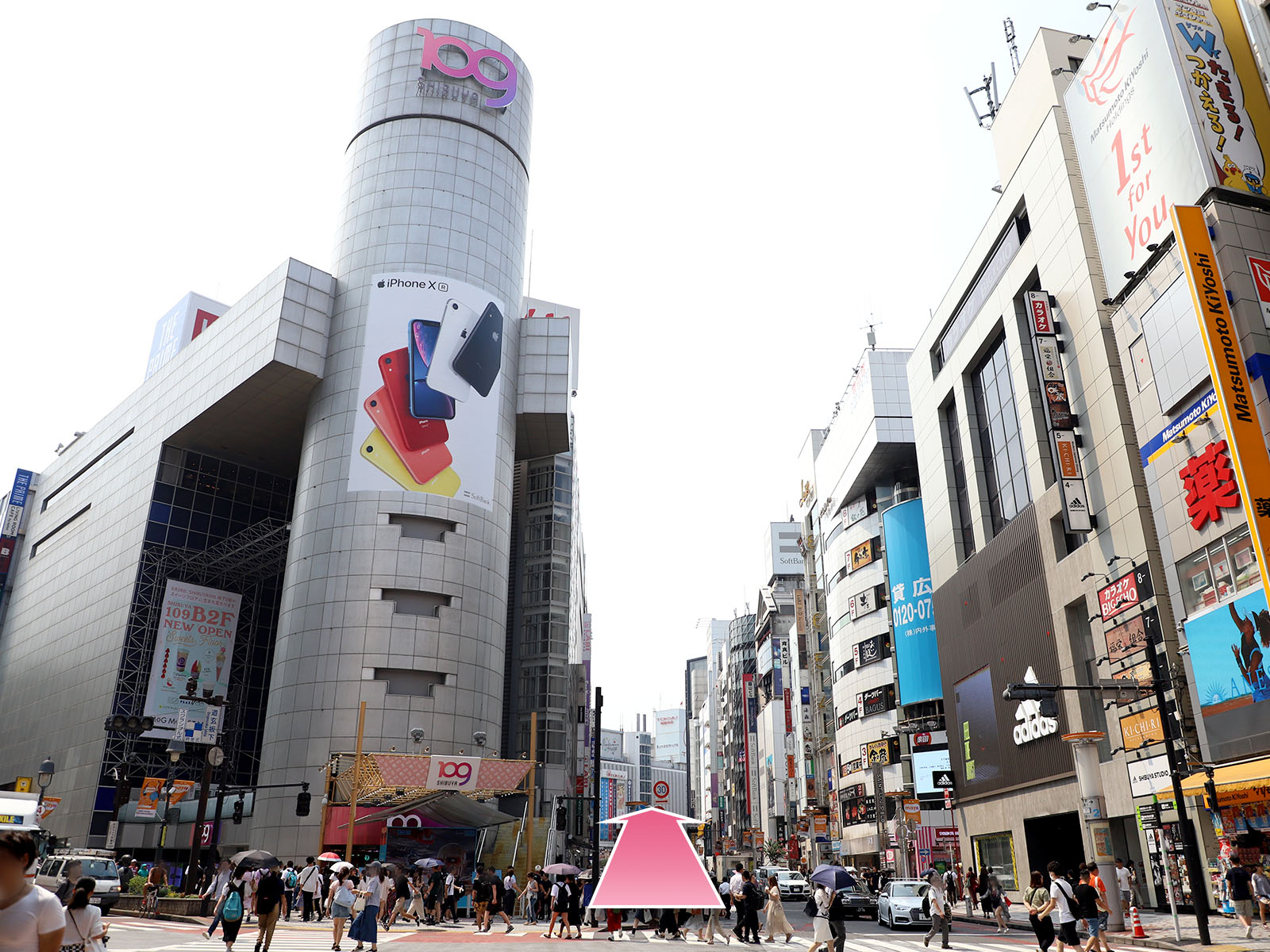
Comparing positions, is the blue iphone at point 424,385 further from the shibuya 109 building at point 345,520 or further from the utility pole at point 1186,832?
the utility pole at point 1186,832

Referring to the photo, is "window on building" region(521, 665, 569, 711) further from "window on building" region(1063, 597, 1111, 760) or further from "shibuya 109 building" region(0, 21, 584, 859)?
"window on building" region(1063, 597, 1111, 760)

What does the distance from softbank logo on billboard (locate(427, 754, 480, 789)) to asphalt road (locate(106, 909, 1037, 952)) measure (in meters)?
12.3

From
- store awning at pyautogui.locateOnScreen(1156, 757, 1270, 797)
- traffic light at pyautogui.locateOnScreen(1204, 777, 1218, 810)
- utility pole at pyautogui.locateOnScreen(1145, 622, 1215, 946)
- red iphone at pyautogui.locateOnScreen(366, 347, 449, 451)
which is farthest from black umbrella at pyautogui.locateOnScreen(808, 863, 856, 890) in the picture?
red iphone at pyautogui.locateOnScreen(366, 347, 449, 451)

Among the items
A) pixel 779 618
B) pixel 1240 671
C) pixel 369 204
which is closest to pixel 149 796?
pixel 369 204

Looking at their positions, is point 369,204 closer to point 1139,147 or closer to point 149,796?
point 149,796

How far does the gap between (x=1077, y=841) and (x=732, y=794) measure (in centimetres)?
12435

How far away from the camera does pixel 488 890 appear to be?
96.3 feet

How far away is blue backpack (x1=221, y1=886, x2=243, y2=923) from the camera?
17.6 meters

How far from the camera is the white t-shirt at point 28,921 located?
552 centimetres

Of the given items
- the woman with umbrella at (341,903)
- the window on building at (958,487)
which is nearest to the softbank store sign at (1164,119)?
the window on building at (958,487)

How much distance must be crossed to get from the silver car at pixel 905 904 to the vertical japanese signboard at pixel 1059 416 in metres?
A: 15.0

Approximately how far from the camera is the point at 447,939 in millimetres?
23891

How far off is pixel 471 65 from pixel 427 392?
27002 mm

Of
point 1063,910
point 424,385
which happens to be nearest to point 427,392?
point 424,385
